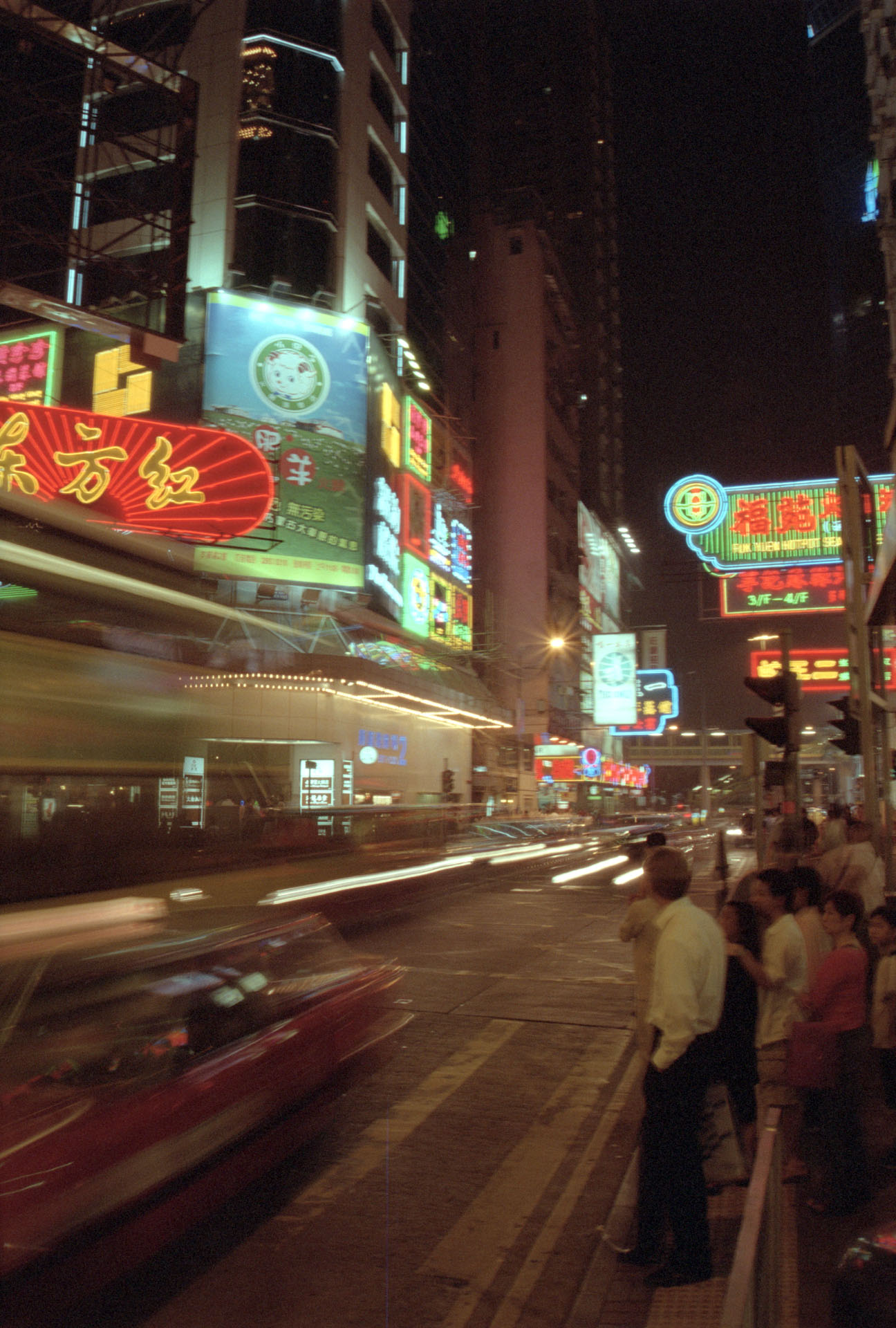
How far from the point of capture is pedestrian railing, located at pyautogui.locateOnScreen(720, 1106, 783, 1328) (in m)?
1.82

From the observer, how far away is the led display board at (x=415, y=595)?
3192 cm

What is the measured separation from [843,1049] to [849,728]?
6754 mm

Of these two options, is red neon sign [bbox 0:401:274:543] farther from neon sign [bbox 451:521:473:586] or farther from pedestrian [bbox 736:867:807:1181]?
pedestrian [bbox 736:867:807:1181]

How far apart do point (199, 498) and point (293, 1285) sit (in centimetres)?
2078

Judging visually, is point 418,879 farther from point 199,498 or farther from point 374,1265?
point 374,1265

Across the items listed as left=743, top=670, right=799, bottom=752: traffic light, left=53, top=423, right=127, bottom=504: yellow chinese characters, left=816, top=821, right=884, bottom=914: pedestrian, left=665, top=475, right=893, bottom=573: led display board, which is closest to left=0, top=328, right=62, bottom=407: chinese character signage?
left=53, top=423, right=127, bottom=504: yellow chinese characters

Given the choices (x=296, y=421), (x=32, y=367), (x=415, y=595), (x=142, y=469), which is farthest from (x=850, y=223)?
(x=32, y=367)

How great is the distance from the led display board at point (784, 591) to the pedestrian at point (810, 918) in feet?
33.3

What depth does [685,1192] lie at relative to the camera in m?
3.86

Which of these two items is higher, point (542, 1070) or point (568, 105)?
point (568, 105)

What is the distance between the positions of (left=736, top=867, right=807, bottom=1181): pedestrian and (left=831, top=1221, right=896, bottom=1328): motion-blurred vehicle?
1969 millimetres

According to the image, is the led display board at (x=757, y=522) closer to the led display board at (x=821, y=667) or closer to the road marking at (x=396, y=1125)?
the led display board at (x=821, y=667)

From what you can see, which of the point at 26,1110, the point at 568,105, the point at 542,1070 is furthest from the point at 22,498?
the point at 568,105

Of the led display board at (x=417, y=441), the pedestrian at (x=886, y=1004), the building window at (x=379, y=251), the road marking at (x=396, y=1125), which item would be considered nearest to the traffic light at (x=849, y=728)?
the road marking at (x=396, y=1125)
